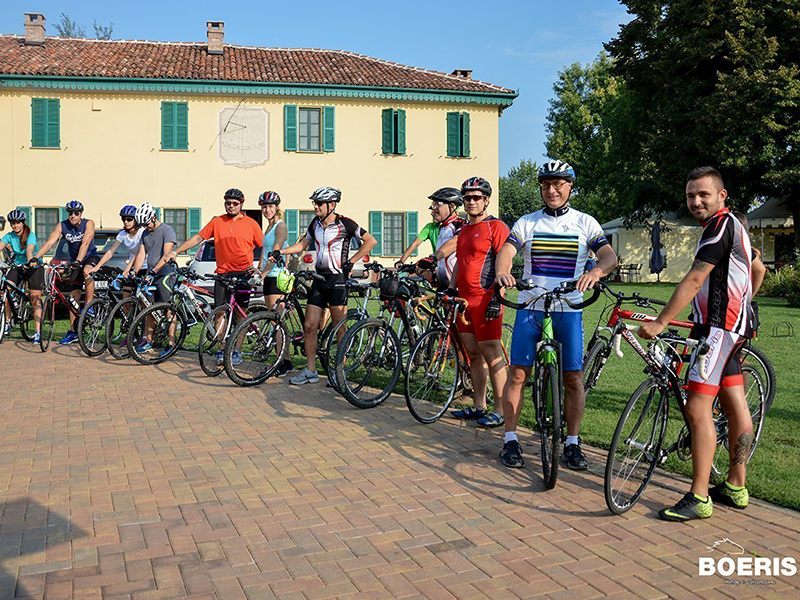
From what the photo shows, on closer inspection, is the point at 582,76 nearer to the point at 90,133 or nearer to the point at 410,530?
the point at 90,133

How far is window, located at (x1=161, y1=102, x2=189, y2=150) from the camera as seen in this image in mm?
28672

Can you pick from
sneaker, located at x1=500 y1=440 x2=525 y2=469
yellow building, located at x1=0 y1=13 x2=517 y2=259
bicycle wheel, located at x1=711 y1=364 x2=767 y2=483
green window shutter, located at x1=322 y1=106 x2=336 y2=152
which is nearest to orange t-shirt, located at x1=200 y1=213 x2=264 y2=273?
sneaker, located at x1=500 y1=440 x2=525 y2=469

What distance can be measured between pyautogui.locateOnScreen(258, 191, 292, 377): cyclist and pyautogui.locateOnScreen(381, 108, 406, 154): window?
1988 centimetres

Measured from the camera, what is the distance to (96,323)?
1098 centimetres

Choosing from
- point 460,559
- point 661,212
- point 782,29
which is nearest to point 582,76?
point 661,212

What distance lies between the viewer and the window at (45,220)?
93.1 ft

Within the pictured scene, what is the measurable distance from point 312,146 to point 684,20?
14.8 meters

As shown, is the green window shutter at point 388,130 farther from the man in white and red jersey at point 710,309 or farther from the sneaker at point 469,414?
the man in white and red jersey at point 710,309

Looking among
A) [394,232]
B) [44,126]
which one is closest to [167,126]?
[44,126]

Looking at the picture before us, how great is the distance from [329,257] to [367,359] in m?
1.38

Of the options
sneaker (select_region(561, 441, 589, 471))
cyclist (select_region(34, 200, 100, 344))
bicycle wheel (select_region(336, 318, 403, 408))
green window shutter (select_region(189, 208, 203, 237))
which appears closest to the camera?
sneaker (select_region(561, 441, 589, 471))

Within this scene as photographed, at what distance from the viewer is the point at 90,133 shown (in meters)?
28.3

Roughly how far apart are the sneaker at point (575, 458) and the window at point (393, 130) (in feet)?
83.4

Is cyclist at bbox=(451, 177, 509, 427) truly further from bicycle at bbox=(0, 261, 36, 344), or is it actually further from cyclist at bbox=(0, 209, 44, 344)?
bicycle at bbox=(0, 261, 36, 344)
